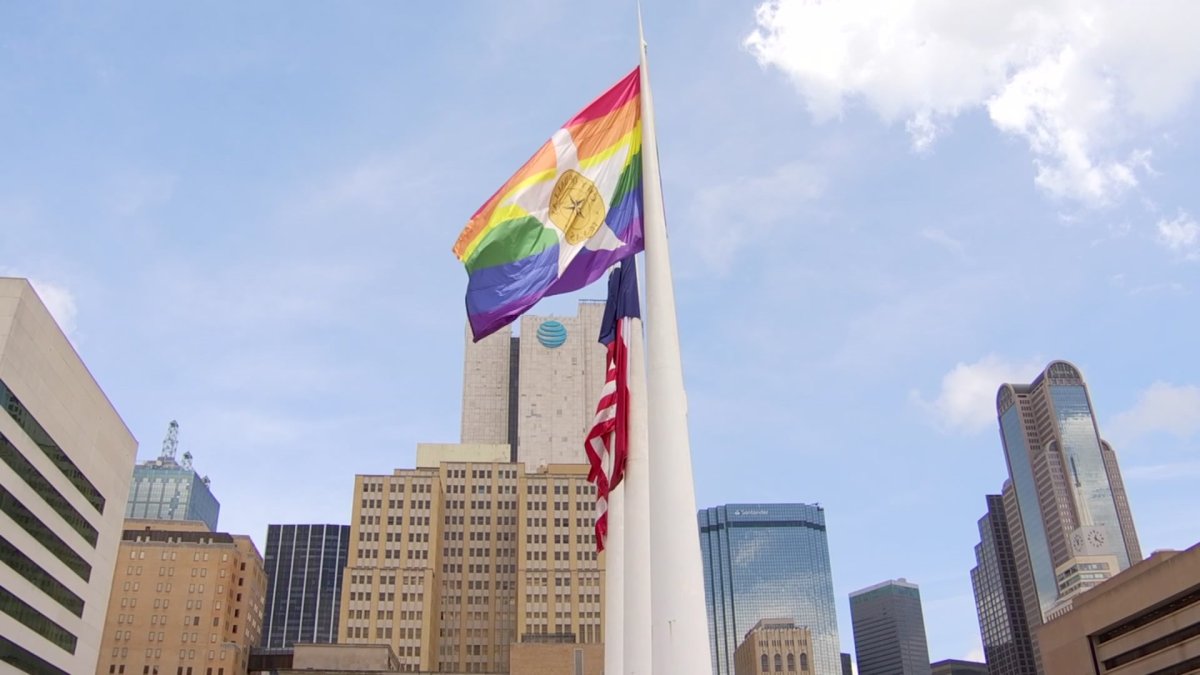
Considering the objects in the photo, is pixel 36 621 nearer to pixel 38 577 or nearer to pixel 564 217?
pixel 38 577

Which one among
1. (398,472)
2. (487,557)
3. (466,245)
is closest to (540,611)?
(487,557)

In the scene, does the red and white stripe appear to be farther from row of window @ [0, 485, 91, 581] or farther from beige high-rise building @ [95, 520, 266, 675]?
beige high-rise building @ [95, 520, 266, 675]

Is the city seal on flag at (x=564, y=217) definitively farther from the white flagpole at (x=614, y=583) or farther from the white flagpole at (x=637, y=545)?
the white flagpole at (x=614, y=583)

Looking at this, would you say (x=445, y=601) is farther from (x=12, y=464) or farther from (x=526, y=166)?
(x=526, y=166)

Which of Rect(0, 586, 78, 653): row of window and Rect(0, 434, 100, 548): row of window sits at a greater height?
Rect(0, 434, 100, 548): row of window

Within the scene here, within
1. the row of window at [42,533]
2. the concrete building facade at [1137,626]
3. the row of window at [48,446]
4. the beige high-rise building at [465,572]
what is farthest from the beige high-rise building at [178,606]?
the concrete building facade at [1137,626]

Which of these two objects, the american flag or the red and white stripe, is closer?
the red and white stripe

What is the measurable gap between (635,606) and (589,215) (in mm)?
7858

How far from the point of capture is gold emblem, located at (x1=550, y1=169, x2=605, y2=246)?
22.5m

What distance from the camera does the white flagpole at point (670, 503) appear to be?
55.7 ft

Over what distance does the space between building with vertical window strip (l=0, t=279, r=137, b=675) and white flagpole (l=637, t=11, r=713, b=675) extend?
5847cm

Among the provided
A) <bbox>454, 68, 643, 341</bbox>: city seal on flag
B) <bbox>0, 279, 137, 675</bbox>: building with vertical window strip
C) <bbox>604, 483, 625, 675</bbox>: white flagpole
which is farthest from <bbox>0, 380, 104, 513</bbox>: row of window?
<bbox>454, 68, 643, 341</bbox>: city seal on flag

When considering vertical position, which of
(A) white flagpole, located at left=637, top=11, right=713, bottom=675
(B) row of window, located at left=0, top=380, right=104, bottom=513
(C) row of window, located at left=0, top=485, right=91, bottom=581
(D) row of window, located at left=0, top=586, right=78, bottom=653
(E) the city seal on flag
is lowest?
(A) white flagpole, located at left=637, top=11, right=713, bottom=675

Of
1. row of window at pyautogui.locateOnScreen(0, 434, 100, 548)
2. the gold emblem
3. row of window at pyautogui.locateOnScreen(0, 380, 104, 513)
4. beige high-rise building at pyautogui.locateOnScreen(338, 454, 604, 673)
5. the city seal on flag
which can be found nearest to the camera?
the city seal on flag
